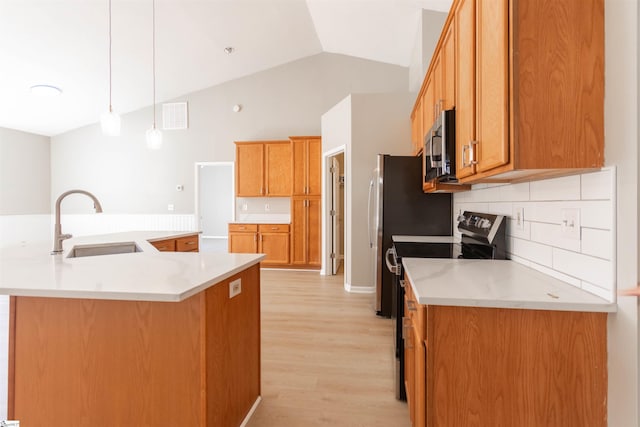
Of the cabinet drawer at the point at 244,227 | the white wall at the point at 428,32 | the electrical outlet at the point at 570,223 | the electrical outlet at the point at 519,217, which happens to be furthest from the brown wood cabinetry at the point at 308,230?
the electrical outlet at the point at 570,223

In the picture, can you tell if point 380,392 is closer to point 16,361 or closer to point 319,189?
point 16,361

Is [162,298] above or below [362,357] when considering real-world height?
above

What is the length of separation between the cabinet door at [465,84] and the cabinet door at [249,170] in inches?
180

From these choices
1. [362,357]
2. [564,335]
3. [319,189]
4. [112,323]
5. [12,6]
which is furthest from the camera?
[319,189]

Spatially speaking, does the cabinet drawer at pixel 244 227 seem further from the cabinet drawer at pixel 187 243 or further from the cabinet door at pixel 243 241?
the cabinet drawer at pixel 187 243

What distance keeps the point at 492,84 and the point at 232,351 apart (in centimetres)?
162

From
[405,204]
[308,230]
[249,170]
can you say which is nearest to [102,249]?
[405,204]

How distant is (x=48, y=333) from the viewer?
4.27 ft

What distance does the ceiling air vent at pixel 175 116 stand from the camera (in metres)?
6.62

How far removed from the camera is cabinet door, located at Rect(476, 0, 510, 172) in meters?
1.10

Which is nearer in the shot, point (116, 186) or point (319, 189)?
point (319, 189)

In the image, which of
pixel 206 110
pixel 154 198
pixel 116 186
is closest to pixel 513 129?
pixel 206 110

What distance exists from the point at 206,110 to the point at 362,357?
5.89m

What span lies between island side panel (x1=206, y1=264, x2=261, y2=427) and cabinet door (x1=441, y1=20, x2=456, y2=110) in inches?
59.7
